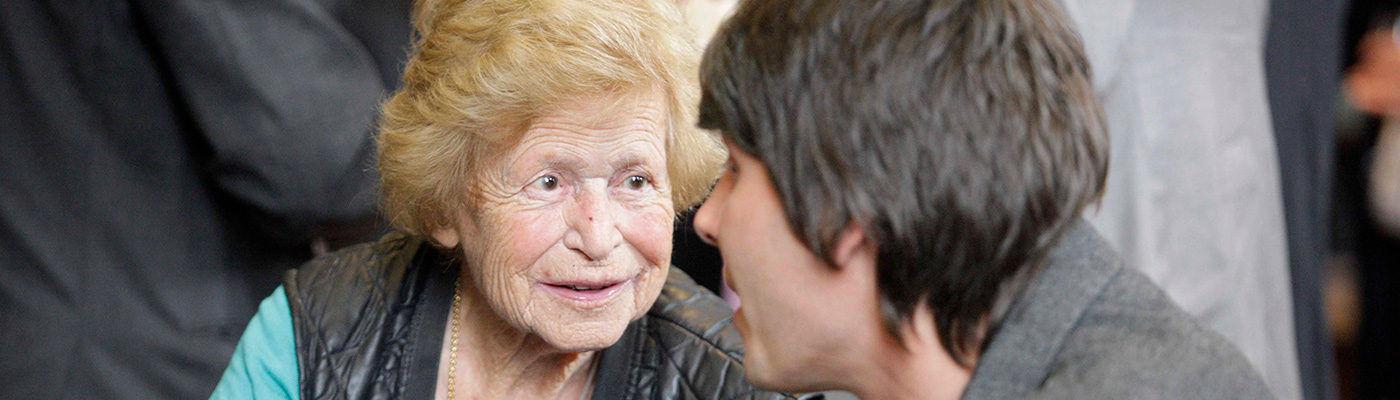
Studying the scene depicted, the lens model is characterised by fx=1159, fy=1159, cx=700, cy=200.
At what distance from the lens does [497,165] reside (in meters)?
1.84

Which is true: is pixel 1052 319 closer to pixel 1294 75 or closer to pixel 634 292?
pixel 634 292

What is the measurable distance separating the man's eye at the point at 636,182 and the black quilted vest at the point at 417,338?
0.27 m

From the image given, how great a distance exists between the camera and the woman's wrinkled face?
5.91ft

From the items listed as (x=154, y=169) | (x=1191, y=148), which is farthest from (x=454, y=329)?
(x=1191, y=148)

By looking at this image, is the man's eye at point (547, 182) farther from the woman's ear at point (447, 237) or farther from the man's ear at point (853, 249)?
the man's ear at point (853, 249)

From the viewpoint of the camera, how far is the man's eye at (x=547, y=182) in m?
1.83

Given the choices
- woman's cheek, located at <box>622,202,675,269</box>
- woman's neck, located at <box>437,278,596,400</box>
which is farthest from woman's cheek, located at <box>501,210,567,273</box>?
woman's neck, located at <box>437,278,596,400</box>

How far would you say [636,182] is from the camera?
1.86 metres

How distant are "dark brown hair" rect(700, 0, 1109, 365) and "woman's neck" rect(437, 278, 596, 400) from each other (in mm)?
957

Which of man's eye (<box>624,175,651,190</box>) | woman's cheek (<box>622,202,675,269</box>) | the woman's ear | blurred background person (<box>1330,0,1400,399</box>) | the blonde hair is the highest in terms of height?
the blonde hair

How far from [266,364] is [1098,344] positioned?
55.8 inches

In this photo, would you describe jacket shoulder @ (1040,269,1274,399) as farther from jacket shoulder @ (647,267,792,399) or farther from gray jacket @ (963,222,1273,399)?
jacket shoulder @ (647,267,792,399)

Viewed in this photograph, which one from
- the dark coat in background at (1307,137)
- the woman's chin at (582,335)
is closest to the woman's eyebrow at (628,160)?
the woman's chin at (582,335)

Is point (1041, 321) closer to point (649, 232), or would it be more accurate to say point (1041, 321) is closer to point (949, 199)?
point (949, 199)
